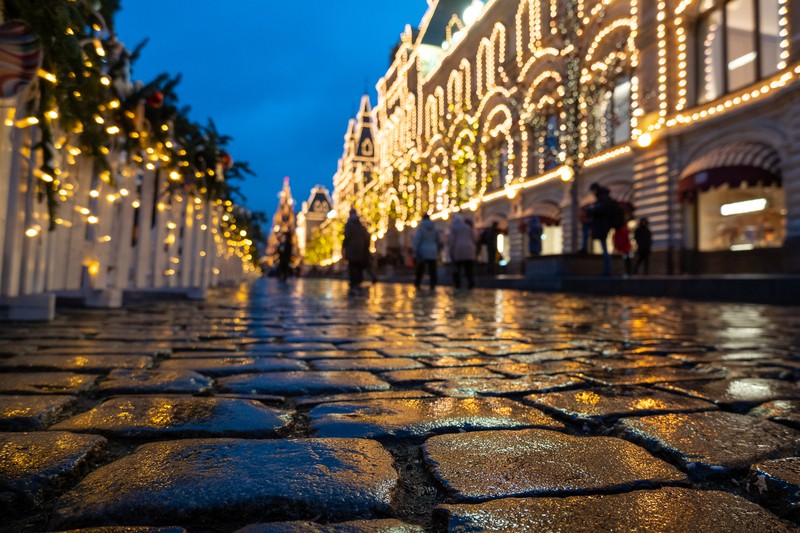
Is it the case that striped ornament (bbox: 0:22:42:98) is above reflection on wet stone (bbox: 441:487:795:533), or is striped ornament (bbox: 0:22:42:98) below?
above

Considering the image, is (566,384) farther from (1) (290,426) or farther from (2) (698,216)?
(2) (698,216)

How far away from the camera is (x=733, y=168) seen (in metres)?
16.7

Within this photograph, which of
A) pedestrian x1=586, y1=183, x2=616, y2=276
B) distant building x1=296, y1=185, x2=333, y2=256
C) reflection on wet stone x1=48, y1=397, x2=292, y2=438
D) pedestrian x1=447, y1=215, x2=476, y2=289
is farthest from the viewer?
distant building x1=296, y1=185, x2=333, y2=256

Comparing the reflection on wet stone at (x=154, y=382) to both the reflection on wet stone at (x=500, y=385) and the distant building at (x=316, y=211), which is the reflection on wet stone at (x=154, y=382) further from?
the distant building at (x=316, y=211)

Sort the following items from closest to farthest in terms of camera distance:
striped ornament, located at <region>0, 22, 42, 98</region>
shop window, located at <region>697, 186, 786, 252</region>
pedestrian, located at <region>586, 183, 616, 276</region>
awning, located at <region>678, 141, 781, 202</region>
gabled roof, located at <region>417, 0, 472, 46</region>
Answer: striped ornament, located at <region>0, 22, 42, 98</region>, pedestrian, located at <region>586, 183, 616, 276</region>, awning, located at <region>678, 141, 781, 202</region>, shop window, located at <region>697, 186, 786, 252</region>, gabled roof, located at <region>417, 0, 472, 46</region>

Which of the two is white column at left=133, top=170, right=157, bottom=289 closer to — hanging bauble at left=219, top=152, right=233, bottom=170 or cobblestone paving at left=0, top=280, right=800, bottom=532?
hanging bauble at left=219, top=152, right=233, bottom=170

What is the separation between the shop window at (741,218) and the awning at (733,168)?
0.72 meters

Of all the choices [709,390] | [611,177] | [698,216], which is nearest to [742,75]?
[698,216]

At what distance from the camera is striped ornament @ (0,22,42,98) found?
307cm

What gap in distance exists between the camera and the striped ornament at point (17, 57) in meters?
3.07

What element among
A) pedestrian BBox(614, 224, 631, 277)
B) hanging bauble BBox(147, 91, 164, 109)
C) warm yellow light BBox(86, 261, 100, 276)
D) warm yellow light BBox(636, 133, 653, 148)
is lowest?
warm yellow light BBox(86, 261, 100, 276)

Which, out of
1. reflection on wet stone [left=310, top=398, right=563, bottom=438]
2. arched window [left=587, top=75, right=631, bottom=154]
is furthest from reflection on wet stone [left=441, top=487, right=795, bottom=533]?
arched window [left=587, top=75, right=631, bottom=154]

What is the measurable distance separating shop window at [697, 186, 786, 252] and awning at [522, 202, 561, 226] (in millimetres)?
7987

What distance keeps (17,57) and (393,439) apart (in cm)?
299
